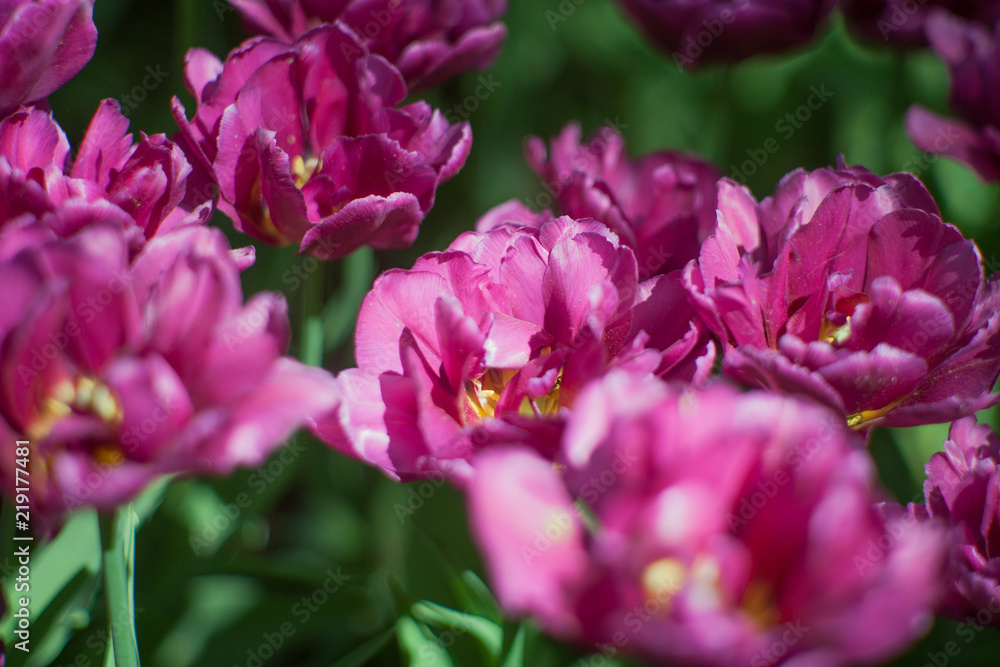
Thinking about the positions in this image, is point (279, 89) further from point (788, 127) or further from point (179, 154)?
point (788, 127)

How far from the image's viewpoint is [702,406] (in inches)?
15.7

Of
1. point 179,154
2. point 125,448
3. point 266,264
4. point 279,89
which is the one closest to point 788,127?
point 266,264

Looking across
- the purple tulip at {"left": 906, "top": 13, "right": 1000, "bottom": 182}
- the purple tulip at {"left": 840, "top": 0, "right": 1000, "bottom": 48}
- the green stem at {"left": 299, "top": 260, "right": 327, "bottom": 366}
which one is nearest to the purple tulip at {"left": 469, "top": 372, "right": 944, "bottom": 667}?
the green stem at {"left": 299, "top": 260, "right": 327, "bottom": 366}

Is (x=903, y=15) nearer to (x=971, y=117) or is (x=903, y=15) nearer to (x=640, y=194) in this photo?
(x=971, y=117)

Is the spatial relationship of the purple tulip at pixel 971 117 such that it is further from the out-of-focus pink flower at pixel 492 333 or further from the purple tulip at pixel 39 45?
the purple tulip at pixel 39 45

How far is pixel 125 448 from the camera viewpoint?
41cm

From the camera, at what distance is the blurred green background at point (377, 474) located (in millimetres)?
716

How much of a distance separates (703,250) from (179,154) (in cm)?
32

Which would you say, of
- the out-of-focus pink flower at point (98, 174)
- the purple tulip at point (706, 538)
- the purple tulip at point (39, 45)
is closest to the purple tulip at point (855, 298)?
the purple tulip at point (706, 538)

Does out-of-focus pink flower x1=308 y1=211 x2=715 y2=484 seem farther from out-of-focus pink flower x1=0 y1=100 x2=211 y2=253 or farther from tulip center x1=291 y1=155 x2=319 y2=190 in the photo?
tulip center x1=291 y1=155 x2=319 y2=190

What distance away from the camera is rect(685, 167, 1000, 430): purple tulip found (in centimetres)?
52

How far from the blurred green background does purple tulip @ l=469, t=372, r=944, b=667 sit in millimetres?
176

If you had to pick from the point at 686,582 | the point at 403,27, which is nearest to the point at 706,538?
the point at 686,582

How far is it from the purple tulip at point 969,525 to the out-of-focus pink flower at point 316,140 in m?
0.38
